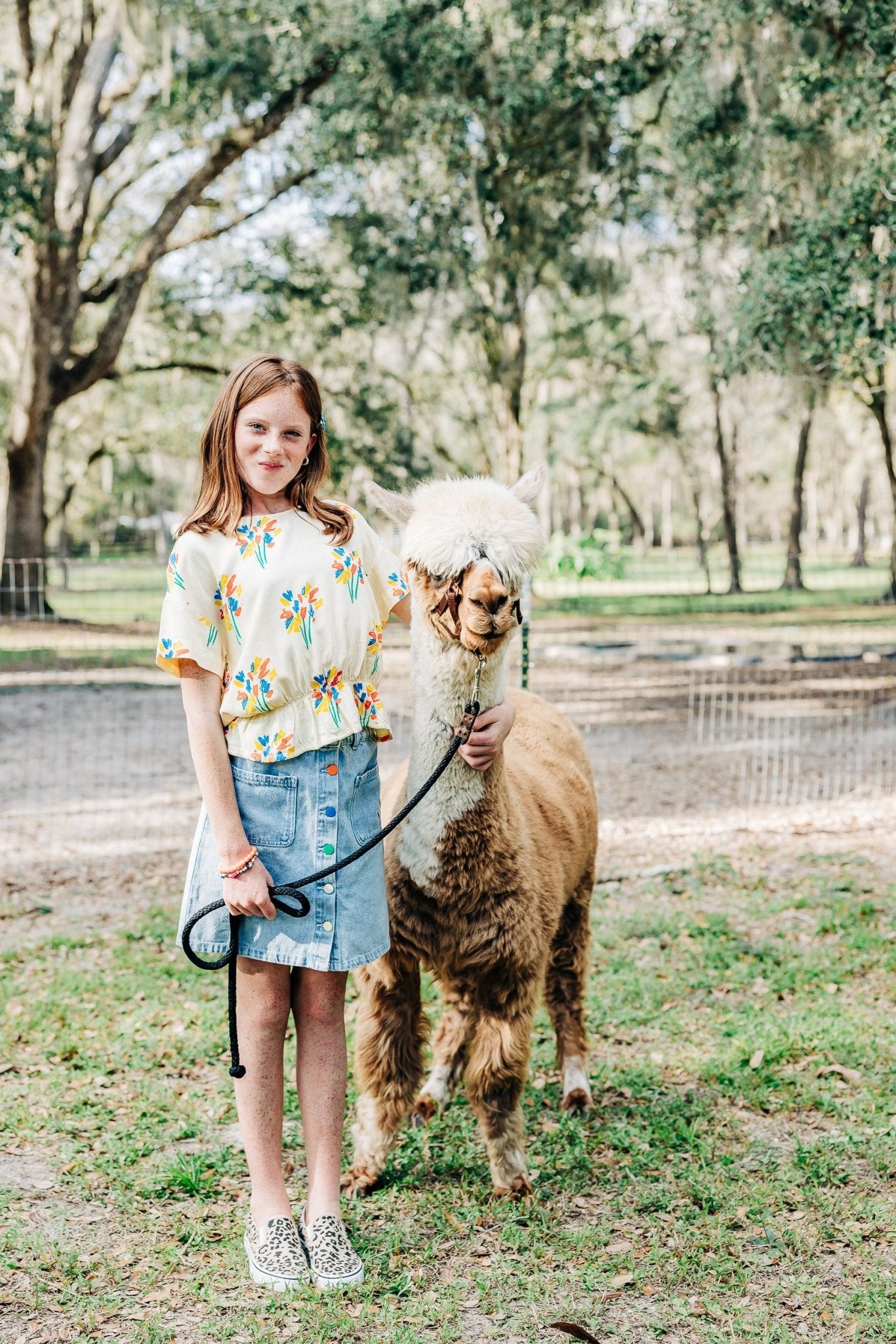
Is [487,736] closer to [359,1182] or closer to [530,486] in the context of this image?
[530,486]

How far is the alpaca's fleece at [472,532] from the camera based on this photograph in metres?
2.65

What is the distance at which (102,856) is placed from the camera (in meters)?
6.77

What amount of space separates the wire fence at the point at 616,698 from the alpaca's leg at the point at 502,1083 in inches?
186

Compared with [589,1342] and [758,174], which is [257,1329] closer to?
[589,1342]

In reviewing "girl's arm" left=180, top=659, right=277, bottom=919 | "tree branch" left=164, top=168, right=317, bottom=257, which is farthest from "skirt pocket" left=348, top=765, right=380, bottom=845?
"tree branch" left=164, top=168, right=317, bottom=257

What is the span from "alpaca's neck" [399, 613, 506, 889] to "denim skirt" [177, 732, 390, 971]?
11.0 inches

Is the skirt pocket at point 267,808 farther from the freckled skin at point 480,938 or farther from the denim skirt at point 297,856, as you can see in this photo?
the freckled skin at point 480,938

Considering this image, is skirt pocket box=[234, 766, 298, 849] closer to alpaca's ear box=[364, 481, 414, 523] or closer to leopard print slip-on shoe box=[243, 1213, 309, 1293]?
alpaca's ear box=[364, 481, 414, 523]

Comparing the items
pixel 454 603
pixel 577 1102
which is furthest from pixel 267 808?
pixel 577 1102

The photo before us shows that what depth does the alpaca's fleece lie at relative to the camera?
2.65 meters

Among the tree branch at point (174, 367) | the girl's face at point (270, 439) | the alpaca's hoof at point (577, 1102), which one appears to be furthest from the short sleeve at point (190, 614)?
the tree branch at point (174, 367)

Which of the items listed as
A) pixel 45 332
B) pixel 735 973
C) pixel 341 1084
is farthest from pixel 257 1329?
pixel 45 332

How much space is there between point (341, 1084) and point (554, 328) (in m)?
22.4

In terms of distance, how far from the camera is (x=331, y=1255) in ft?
8.95
